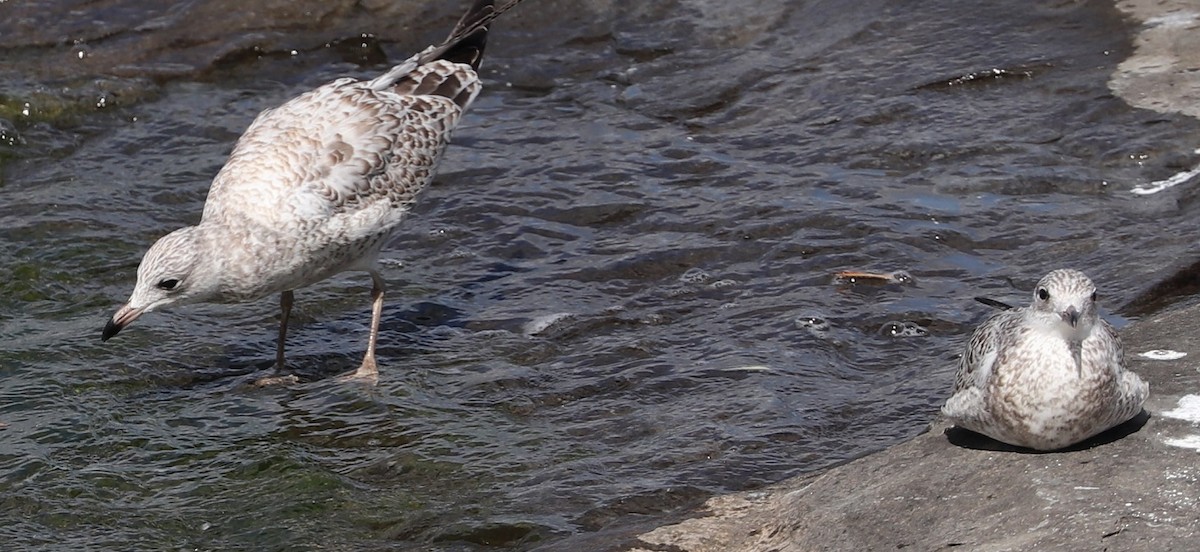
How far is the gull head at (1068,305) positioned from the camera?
4.41 metres

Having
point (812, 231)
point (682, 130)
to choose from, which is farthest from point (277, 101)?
point (812, 231)

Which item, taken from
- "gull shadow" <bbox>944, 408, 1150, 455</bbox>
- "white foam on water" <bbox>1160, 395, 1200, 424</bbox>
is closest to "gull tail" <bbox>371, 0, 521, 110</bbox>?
"gull shadow" <bbox>944, 408, 1150, 455</bbox>

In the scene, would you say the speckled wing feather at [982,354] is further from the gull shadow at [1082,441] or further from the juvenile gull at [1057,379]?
the gull shadow at [1082,441]

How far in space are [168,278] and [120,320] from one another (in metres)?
0.26

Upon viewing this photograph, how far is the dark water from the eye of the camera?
18.0 feet

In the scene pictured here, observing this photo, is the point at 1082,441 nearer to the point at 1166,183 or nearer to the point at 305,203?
the point at 1166,183

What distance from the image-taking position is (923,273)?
7.03m

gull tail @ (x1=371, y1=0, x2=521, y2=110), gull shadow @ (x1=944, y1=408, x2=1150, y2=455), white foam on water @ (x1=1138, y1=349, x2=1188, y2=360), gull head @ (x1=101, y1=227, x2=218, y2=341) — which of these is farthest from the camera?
gull tail @ (x1=371, y1=0, x2=521, y2=110)

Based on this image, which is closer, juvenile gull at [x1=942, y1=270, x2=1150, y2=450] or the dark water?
juvenile gull at [x1=942, y1=270, x2=1150, y2=450]

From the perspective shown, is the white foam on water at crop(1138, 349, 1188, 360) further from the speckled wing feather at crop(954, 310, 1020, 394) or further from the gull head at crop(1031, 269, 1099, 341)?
the gull head at crop(1031, 269, 1099, 341)

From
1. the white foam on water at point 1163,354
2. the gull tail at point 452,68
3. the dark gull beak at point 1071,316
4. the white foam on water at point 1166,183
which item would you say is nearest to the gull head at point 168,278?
the gull tail at point 452,68

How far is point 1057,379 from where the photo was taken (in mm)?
4383

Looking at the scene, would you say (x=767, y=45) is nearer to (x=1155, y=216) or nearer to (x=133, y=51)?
(x=1155, y=216)

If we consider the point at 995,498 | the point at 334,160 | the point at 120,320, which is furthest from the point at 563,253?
the point at 995,498
